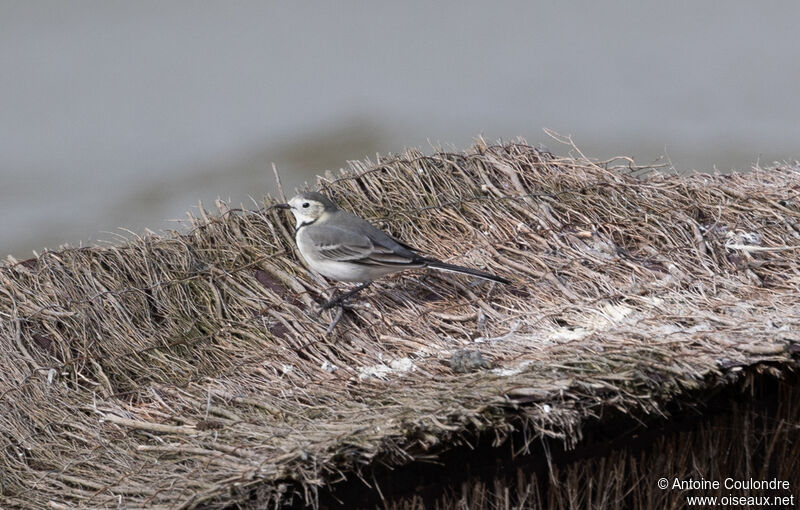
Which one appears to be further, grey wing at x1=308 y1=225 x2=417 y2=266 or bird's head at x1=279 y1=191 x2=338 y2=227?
bird's head at x1=279 y1=191 x2=338 y2=227

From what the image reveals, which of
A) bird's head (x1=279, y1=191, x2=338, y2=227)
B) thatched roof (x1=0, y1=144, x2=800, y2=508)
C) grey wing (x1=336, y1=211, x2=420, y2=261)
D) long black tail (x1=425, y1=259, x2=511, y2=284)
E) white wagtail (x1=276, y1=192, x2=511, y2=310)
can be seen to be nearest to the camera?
thatched roof (x1=0, y1=144, x2=800, y2=508)

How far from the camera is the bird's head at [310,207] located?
6.70m

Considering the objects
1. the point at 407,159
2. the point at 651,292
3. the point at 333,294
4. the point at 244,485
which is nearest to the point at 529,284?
the point at 651,292

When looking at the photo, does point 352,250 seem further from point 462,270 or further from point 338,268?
point 462,270

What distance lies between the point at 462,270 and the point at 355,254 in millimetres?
715

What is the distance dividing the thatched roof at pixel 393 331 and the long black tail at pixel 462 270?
12cm

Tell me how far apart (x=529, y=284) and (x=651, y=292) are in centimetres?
74

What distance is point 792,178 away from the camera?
778 centimetres

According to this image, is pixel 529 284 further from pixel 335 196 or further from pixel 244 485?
pixel 244 485

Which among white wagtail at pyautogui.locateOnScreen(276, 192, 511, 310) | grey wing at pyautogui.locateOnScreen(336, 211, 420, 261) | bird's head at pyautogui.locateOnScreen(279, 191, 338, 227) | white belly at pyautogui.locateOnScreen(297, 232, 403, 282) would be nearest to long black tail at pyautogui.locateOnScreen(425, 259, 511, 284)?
white wagtail at pyautogui.locateOnScreen(276, 192, 511, 310)

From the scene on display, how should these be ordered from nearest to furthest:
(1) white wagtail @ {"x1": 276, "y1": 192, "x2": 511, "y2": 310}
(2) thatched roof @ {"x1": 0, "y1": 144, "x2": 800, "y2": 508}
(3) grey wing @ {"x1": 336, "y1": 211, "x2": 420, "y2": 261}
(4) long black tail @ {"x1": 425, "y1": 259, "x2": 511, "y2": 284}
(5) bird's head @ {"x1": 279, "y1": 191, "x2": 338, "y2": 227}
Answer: (2) thatched roof @ {"x1": 0, "y1": 144, "x2": 800, "y2": 508} → (4) long black tail @ {"x1": 425, "y1": 259, "x2": 511, "y2": 284} → (1) white wagtail @ {"x1": 276, "y1": 192, "x2": 511, "y2": 310} → (3) grey wing @ {"x1": 336, "y1": 211, "x2": 420, "y2": 261} → (5) bird's head @ {"x1": 279, "y1": 191, "x2": 338, "y2": 227}

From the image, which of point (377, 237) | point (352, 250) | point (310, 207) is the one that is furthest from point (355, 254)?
point (310, 207)

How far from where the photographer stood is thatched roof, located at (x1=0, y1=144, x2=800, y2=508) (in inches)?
178

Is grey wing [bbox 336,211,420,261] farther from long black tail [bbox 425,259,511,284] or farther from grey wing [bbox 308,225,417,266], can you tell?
long black tail [bbox 425,259,511,284]
